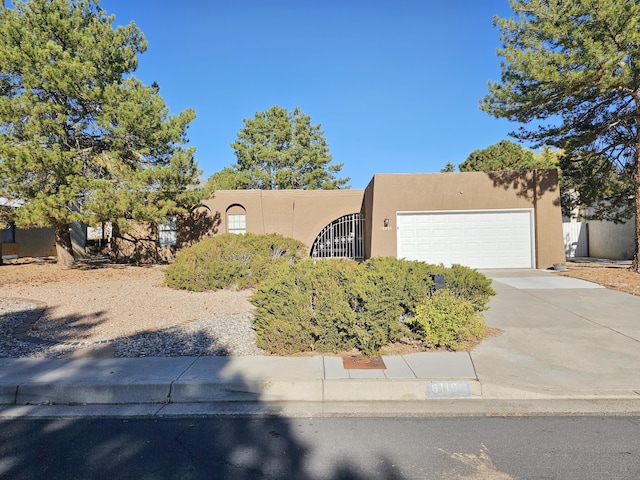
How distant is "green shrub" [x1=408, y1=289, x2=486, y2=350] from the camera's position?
5766mm

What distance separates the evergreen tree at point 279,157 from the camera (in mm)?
34625

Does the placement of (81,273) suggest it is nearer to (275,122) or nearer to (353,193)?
(353,193)

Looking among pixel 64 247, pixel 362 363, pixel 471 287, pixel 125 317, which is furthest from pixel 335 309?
pixel 64 247

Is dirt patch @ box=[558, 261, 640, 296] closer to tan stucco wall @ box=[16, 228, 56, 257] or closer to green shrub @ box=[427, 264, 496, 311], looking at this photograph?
green shrub @ box=[427, 264, 496, 311]

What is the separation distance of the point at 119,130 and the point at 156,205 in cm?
276

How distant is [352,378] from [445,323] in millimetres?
1838

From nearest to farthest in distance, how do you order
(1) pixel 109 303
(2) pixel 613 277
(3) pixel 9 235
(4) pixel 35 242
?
(1) pixel 109 303 < (2) pixel 613 277 < (3) pixel 9 235 < (4) pixel 35 242

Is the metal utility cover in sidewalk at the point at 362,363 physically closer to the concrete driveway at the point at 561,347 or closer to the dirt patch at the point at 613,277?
the concrete driveway at the point at 561,347

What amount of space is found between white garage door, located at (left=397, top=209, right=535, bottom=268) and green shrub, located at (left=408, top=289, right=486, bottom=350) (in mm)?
9610

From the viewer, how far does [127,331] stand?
22.7ft

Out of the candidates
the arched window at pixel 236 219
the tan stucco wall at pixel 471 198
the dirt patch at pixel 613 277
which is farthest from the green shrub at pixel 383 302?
the arched window at pixel 236 219

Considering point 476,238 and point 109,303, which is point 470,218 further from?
point 109,303

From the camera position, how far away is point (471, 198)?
15.6 m

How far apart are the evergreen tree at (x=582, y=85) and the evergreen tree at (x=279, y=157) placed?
75.1 ft
